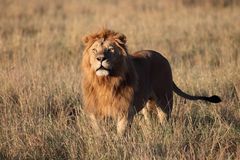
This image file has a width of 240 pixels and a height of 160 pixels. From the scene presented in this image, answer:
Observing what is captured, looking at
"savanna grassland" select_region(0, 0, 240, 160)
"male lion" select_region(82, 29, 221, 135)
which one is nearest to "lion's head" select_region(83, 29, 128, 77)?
"male lion" select_region(82, 29, 221, 135)

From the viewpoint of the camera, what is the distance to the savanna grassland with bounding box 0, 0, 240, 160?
4398 millimetres

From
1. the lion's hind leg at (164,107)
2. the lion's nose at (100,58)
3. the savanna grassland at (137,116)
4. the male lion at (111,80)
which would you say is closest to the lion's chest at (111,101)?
the male lion at (111,80)

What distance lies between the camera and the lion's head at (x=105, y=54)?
4.69 m

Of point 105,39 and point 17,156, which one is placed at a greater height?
point 105,39

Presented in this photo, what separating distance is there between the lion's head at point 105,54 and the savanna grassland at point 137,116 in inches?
17.9


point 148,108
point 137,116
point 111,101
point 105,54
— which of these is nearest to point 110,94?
point 111,101

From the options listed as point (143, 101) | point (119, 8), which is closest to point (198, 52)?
point (143, 101)

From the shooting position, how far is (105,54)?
15.4 feet

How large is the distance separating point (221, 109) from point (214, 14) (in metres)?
8.38

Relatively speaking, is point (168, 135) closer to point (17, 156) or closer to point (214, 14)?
point (17, 156)

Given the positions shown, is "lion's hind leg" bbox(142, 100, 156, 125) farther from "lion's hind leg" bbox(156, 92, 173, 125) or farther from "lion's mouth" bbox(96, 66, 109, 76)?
"lion's mouth" bbox(96, 66, 109, 76)

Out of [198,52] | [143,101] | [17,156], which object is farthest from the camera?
[198,52]

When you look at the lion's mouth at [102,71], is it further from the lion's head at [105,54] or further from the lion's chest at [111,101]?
the lion's chest at [111,101]

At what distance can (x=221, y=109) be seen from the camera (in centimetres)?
571
